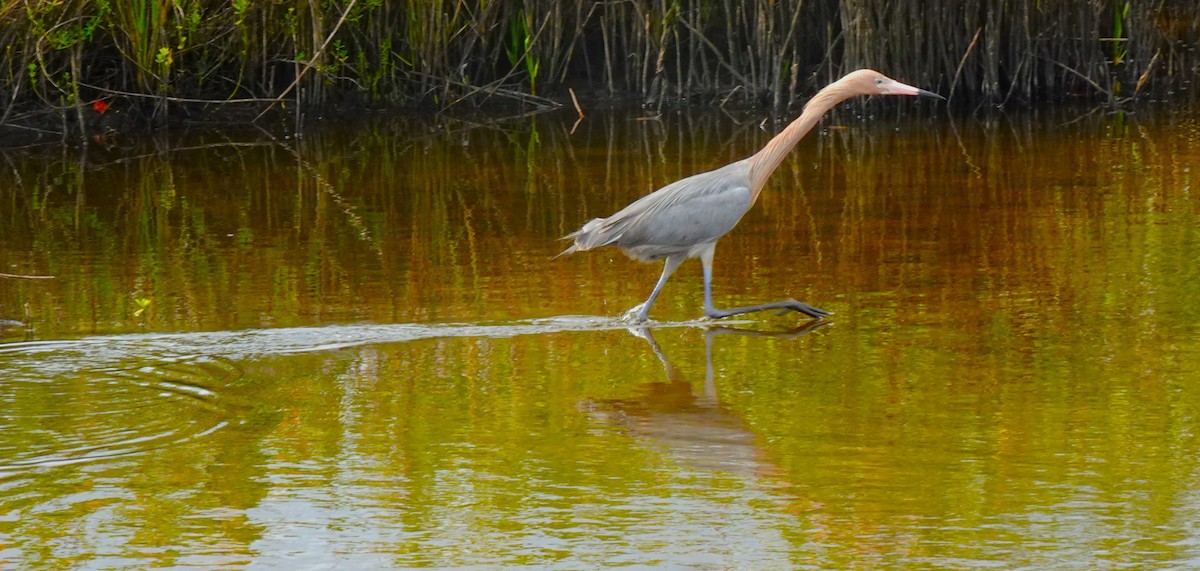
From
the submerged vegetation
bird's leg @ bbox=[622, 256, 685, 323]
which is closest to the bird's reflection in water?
bird's leg @ bbox=[622, 256, 685, 323]

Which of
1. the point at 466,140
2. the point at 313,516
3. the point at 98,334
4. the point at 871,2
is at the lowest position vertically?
the point at 313,516

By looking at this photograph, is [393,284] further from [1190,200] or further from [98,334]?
[1190,200]

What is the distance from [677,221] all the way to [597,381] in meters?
1.25

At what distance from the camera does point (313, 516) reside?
4582 millimetres

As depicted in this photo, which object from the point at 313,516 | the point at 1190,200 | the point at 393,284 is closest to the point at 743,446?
the point at 313,516

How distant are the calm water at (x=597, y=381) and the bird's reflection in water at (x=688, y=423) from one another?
0.7 inches

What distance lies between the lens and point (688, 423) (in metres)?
5.49

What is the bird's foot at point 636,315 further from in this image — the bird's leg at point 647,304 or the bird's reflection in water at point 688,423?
the bird's reflection in water at point 688,423

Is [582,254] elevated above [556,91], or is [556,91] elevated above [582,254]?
[556,91]

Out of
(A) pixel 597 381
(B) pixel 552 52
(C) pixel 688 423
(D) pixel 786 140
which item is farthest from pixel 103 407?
(B) pixel 552 52

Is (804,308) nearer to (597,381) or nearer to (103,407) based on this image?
(597,381)

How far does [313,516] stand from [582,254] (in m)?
4.18

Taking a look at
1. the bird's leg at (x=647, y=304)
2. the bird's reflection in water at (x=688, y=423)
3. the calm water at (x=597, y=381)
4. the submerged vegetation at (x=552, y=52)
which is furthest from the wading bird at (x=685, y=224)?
the submerged vegetation at (x=552, y=52)

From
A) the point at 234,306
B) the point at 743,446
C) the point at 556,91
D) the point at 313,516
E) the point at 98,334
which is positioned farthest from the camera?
the point at 556,91
